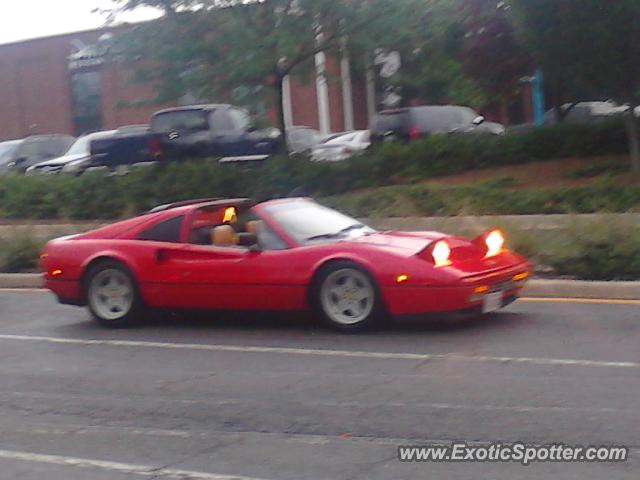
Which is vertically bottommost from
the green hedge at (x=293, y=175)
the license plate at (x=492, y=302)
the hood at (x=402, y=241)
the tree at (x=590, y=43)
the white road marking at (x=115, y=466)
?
the white road marking at (x=115, y=466)

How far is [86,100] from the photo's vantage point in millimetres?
50156

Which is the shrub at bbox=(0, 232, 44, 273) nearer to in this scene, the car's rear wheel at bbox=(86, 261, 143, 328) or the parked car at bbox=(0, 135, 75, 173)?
the car's rear wheel at bbox=(86, 261, 143, 328)

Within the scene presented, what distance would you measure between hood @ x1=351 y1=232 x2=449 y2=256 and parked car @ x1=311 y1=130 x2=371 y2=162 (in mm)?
10362

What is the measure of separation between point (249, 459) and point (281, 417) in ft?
2.99

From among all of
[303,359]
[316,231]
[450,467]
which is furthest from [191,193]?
[450,467]

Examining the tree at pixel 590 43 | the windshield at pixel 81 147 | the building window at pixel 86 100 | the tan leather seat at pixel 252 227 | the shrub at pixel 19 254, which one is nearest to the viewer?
the tan leather seat at pixel 252 227

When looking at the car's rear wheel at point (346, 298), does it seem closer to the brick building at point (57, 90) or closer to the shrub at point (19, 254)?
the shrub at point (19, 254)

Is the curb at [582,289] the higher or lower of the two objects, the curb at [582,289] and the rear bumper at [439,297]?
the lower

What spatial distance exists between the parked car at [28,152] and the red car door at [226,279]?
1845cm

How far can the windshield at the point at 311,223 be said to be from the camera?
1051 centimetres

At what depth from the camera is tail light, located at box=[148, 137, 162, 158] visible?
2258cm

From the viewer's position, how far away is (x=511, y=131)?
22.7m

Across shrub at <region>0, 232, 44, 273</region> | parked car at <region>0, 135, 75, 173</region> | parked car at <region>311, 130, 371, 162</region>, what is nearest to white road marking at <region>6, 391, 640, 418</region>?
shrub at <region>0, 232, 44, 273</region>

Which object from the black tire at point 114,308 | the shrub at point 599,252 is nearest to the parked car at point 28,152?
the black tire at point 114,308
